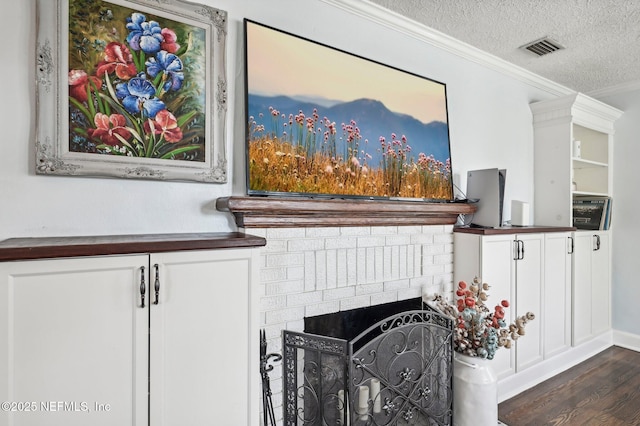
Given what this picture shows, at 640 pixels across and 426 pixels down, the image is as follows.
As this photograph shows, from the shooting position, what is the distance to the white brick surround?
65.3 inches

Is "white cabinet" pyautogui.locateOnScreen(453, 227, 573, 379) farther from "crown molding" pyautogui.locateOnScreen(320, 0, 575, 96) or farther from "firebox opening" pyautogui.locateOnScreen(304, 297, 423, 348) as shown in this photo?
"crown molding" pyautogui.locateOnScreen(320, 0, 575, 96)

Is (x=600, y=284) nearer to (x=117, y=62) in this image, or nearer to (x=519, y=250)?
(x=519, y=250)

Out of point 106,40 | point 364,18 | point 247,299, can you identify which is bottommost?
point 247,299

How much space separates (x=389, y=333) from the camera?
1.59 metres

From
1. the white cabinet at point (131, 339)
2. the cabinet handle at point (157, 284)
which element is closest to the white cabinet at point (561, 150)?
the white cabinet at point (131, 339)

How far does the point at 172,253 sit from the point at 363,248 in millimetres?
1109

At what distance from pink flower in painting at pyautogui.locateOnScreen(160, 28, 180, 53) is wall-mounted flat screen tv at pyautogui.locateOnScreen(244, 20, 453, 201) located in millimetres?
319

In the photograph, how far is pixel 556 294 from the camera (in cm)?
274

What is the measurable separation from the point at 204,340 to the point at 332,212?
0.87 meters

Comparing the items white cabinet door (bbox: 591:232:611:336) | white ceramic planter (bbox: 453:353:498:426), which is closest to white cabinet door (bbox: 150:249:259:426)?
white ceramic planter (bbox: 453:353:498:426)

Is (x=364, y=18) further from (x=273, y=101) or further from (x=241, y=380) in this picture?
(x=241, y=380)

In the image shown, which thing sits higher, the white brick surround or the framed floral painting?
the framed floral painting

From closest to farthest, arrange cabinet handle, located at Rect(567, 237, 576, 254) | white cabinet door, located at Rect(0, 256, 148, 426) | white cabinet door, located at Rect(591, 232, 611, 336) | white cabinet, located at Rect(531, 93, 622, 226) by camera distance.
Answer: white cabinet door, located at Rect(0, 256, 148, 426) < cabinet handle, located at Rect(567, 237, 576, 254) < white cabinet, located at Rect(531, 93, 622, 226) < white cabinet door, located at Rect(591, 232, 611, 336)

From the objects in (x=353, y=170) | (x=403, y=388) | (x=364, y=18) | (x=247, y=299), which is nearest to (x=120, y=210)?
(x=247, y=299)
